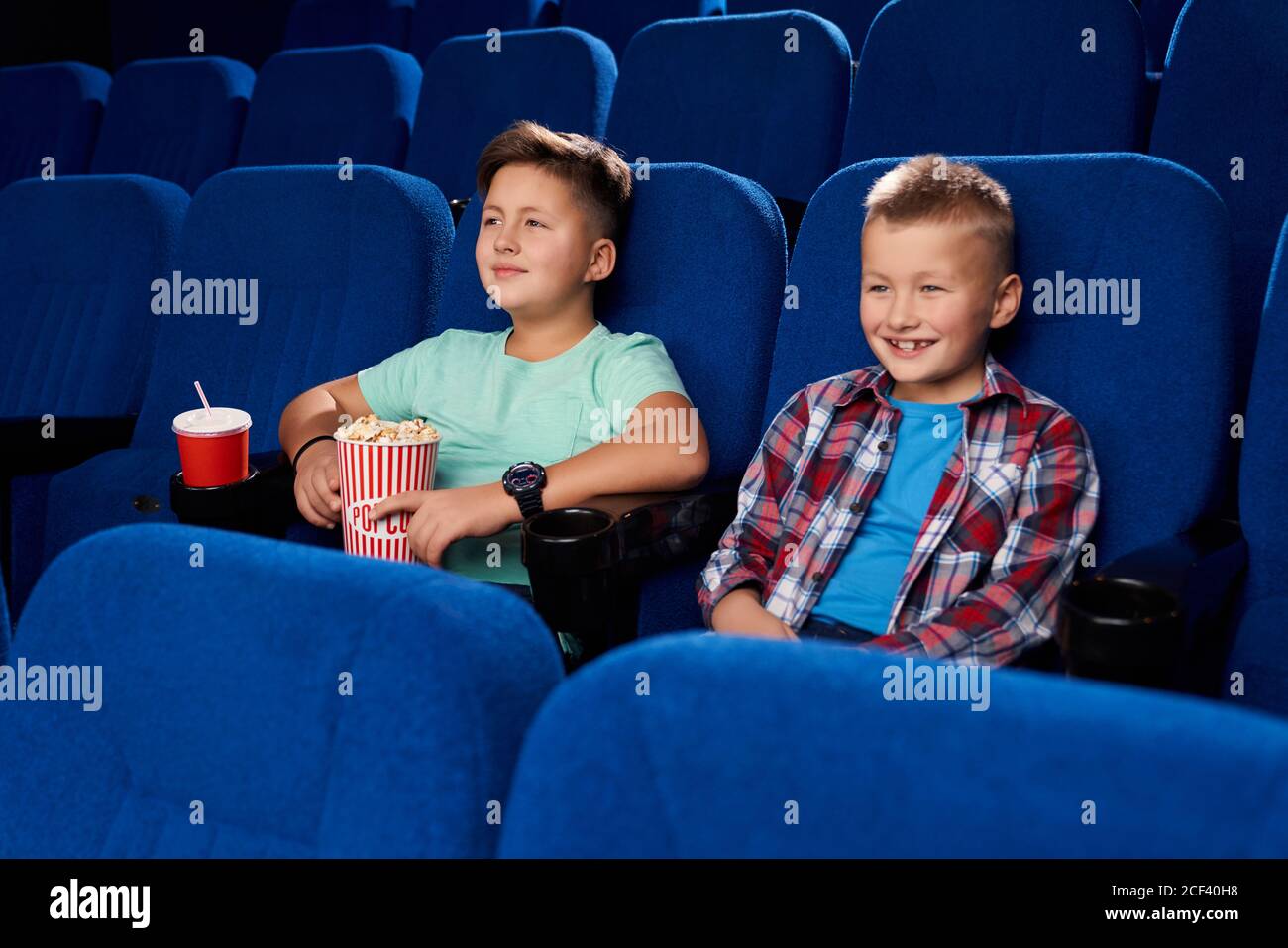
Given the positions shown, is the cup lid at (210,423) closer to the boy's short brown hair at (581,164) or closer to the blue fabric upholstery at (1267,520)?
the boy's short brown hair at (581,164)

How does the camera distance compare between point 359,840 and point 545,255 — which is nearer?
point 359,840

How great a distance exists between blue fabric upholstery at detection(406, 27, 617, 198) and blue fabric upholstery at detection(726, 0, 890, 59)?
15.3 inches

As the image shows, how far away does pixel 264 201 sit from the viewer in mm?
1407

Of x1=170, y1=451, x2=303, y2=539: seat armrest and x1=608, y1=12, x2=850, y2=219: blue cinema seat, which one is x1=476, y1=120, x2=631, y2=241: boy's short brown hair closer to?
x1=170, y1=451, x2=303, y2=539: seat armrest

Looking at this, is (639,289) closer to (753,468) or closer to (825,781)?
(753,468)

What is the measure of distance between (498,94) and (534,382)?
2.88ft

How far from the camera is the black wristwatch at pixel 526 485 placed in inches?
39.1

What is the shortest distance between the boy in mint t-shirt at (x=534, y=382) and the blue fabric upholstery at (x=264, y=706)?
0.57 metres

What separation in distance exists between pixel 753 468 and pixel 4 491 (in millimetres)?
797

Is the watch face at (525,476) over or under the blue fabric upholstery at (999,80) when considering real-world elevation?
under

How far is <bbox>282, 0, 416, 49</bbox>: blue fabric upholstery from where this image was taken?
8.80ft

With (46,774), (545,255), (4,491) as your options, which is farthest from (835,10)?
(46,774)

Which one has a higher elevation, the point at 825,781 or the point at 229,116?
the point at 229,116

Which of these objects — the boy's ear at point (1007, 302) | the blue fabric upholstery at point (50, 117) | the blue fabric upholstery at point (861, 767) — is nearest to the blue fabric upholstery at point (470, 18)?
the blue fabric upholstery at point (50, 117)
